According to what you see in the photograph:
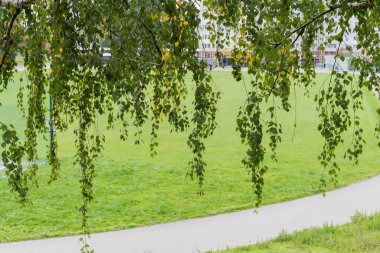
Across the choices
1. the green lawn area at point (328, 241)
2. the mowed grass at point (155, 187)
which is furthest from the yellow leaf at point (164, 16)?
the green lawn area at point (328, 241)

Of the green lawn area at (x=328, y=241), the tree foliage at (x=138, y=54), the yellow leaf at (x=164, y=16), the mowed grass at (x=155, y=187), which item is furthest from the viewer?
the mowed grass at (x=155, y=187)

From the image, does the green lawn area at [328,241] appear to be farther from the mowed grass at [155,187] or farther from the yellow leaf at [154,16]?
the yellow leaf at [154,16]

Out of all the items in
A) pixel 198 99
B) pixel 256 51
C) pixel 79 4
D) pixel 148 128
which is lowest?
pixel 148 128

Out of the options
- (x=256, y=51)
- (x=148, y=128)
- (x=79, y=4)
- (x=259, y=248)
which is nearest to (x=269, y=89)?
(x=256, y=51)

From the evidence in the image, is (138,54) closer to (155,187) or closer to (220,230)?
(220,230)

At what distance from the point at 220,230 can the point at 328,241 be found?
1477 mm

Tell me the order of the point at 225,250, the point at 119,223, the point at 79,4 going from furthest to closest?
the point at 119,223
the point at 225,250
the point at 79,4

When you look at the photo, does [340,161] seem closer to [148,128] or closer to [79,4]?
[148,128]

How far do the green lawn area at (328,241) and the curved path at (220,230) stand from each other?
17.2 inches

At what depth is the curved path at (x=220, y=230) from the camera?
6691mm

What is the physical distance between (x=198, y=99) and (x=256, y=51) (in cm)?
46

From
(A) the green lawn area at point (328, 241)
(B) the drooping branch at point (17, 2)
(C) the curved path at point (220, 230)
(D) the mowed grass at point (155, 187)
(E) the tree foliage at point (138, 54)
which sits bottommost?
(D) the mowed grass at point (155, 187)

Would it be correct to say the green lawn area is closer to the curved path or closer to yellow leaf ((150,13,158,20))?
the curved path

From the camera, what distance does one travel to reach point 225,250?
6.25 meters
